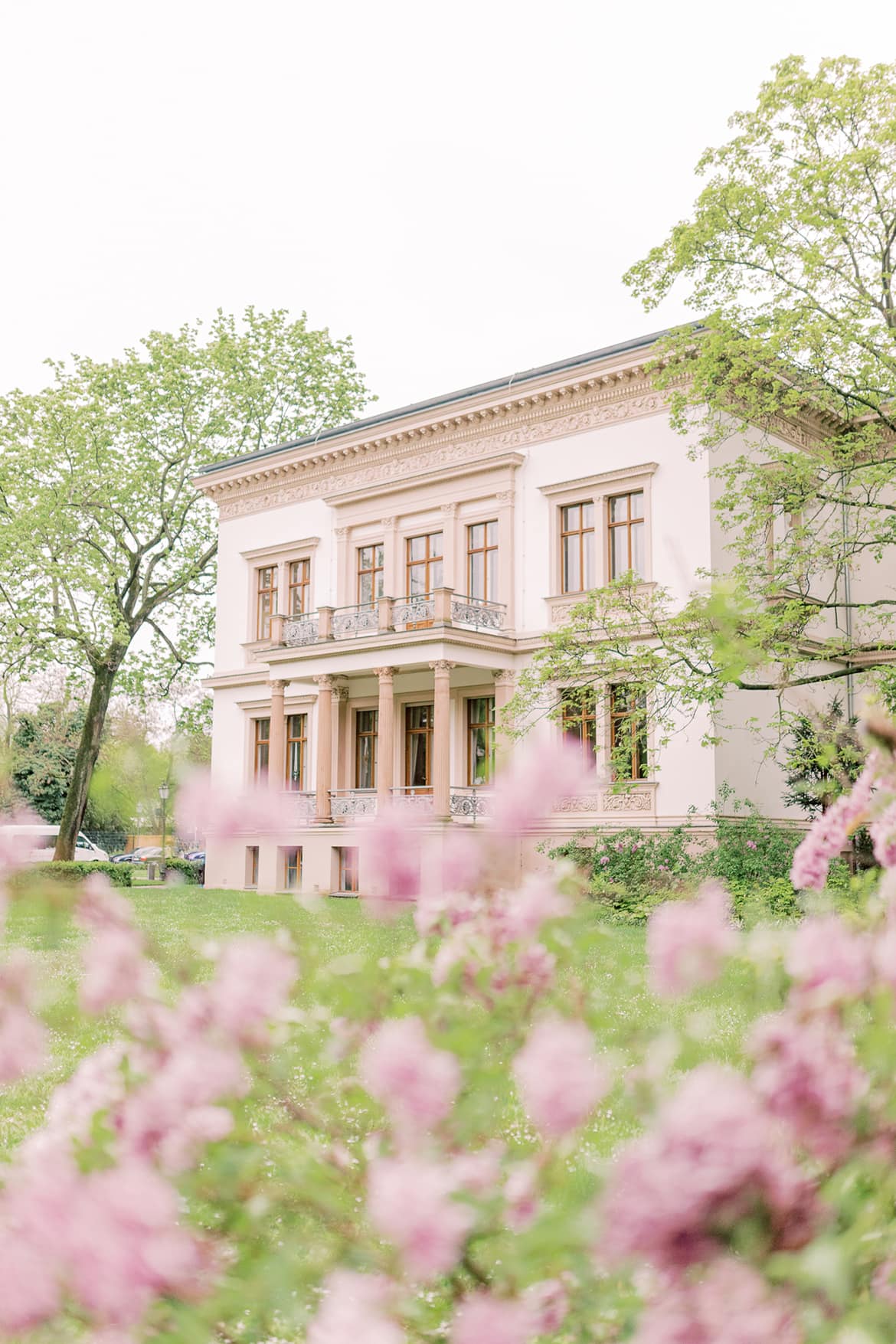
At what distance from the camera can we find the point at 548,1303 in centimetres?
154

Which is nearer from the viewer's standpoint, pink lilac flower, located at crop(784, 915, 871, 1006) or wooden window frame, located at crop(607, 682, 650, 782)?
pink lilac flower, located at crop(784, 915, 871, 1006)

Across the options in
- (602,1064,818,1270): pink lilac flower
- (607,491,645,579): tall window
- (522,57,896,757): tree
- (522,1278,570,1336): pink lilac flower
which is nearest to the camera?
(602,1064,818,1270): pink lilac flower

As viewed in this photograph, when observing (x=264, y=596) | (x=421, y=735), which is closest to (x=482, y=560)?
(x=421, y=735)

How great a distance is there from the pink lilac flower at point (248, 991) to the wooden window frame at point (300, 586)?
90.0ft

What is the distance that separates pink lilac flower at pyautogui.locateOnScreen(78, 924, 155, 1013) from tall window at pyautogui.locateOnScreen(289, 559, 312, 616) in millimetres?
27414

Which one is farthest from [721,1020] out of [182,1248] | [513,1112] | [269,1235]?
[182,1248]

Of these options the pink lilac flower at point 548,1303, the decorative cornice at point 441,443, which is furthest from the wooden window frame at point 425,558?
the pink lilac flower at point 548,1303

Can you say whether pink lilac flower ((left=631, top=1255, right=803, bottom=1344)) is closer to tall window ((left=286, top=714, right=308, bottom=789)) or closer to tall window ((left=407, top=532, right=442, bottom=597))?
tall window ((left=407, top=532, right=442, bottom=597))

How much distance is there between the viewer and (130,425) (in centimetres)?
2984

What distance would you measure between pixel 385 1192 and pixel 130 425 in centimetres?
3059

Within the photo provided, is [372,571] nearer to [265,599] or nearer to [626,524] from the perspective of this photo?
[265,599]

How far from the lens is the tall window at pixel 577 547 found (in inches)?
953

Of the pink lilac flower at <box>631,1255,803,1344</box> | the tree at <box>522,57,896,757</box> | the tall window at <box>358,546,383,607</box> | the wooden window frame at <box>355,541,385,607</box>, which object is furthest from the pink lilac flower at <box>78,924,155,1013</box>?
the tall window at <box>358,546,383,607</box>

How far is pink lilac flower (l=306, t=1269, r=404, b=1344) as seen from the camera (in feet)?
Answer: 3.69
